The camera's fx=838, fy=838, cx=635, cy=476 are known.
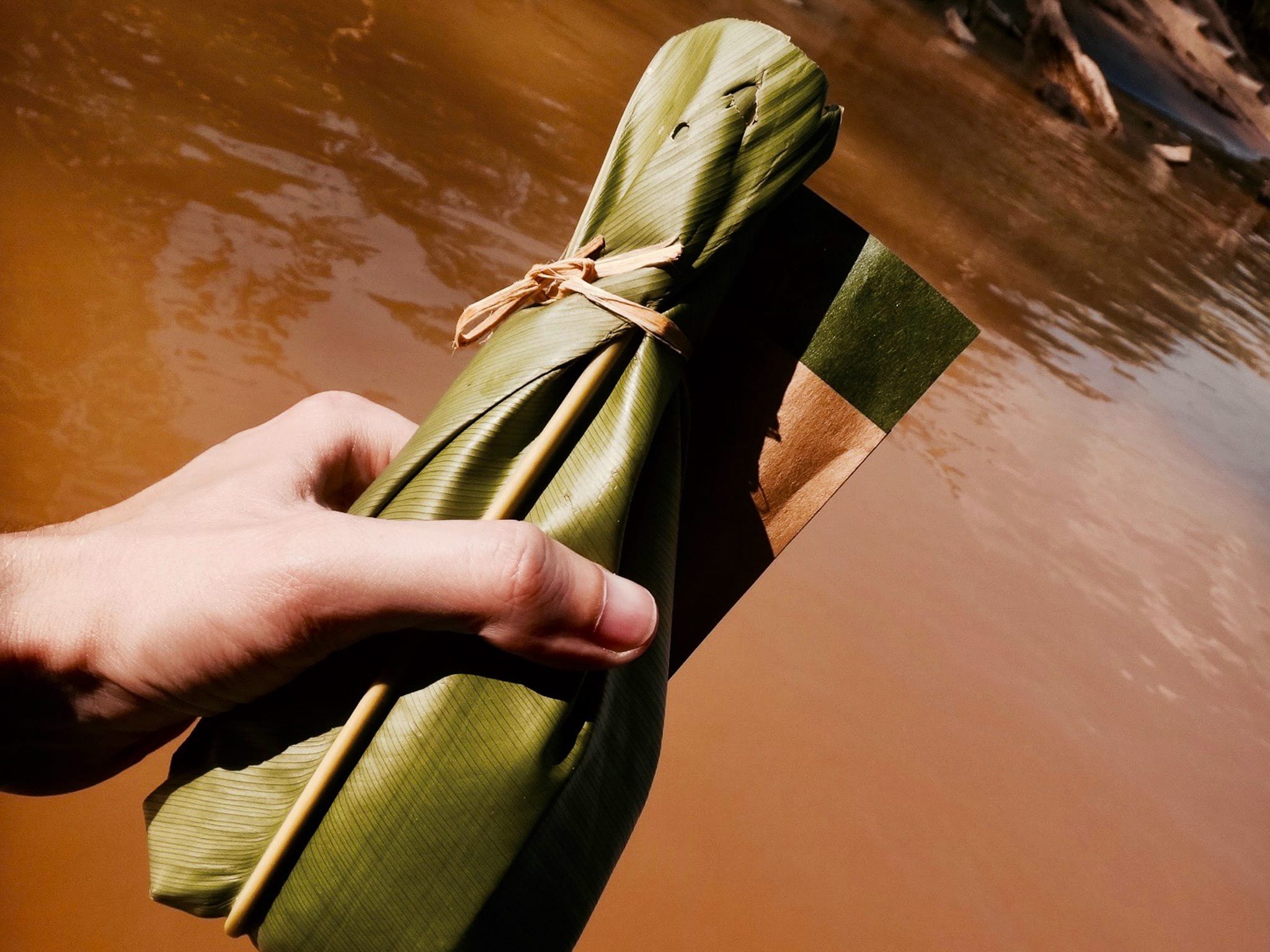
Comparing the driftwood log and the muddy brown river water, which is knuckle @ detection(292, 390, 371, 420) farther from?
the driftwood log

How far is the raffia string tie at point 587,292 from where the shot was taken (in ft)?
2.50

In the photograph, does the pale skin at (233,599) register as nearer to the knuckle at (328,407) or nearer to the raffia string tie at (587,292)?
the knuckle at (328,407)

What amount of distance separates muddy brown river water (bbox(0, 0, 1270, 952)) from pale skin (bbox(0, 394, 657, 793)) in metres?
0.50

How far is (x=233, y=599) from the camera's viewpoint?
719 mm

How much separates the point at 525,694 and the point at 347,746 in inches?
5.9

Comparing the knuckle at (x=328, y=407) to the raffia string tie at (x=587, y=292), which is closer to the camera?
the raffia string tie at (x=587, y=292)

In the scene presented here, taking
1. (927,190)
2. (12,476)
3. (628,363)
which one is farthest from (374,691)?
(927,190)

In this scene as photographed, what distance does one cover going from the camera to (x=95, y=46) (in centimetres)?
247

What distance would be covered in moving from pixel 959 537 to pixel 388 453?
1.78 metres

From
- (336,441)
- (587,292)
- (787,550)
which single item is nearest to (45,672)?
(336,441)

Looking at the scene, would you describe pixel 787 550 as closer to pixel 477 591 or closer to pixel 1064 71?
pixel 477 591

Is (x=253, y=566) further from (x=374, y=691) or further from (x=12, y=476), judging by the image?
(x=12, y=476)

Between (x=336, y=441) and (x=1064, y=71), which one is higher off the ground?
(x=1064, y=71)

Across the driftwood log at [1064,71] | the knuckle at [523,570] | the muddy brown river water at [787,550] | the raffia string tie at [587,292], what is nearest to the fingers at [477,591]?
the knuckle at [523,570]
